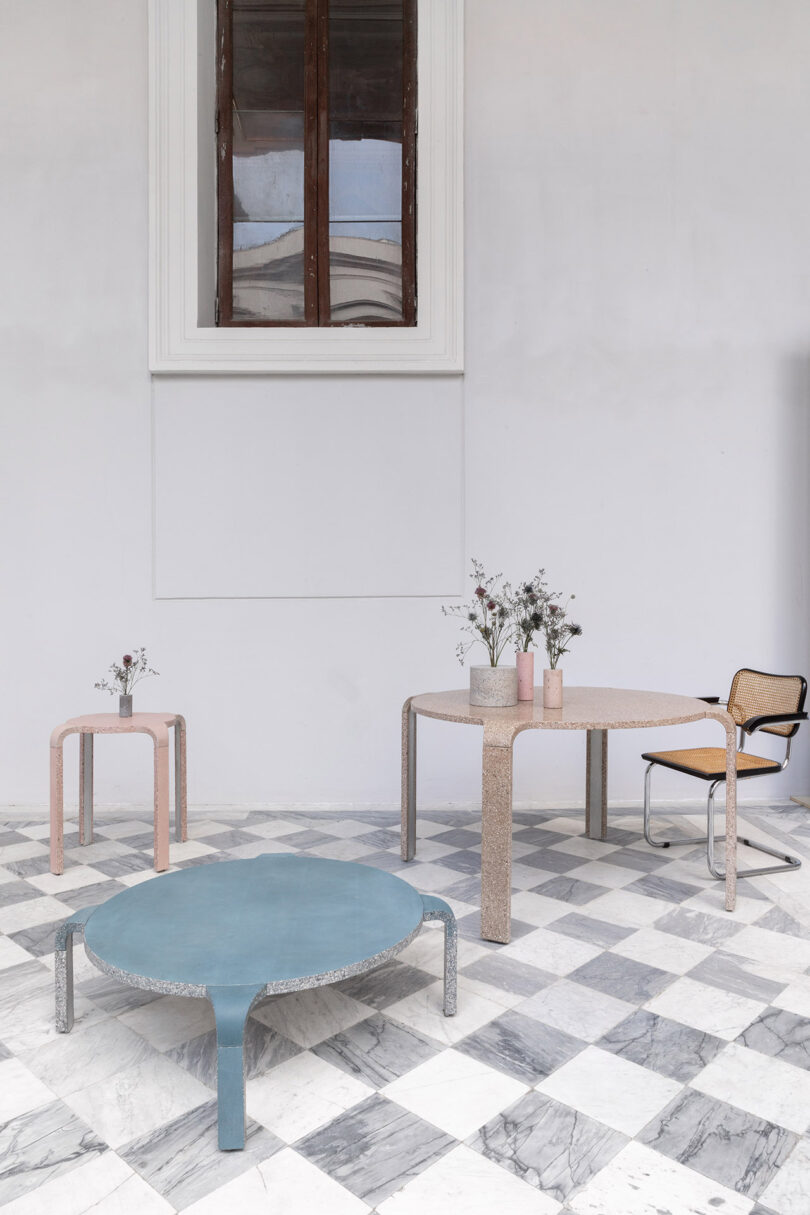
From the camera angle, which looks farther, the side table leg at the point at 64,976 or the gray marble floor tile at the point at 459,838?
the gray marble floor tile at the point at 459,838

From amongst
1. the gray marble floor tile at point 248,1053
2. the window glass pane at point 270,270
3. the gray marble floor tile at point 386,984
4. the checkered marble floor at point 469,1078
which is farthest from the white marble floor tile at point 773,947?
the window glass pane at point 270,270

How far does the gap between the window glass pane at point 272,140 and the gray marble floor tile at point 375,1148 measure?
4.33 metres

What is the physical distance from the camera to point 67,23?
4.79 meters

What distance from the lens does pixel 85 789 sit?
13.5 ft

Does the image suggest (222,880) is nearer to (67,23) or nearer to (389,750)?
(389,750)

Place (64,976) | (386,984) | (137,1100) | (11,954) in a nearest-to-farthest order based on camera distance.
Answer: (137,1100) < (64,976) < (386,984) < (11,954)

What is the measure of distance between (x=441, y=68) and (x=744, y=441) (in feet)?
9.03

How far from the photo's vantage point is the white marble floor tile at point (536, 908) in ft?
10.2

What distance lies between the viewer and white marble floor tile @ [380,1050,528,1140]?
1879 millimetres

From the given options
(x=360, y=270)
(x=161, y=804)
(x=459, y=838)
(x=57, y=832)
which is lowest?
(x=459, y=838)

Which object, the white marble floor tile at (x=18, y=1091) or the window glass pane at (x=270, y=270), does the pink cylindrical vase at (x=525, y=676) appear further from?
the window glass pane at (x=270, y=270)

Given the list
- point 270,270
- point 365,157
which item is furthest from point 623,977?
point 365,157

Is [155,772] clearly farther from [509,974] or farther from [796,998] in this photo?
[796,998]

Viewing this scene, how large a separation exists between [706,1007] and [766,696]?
197 cm
